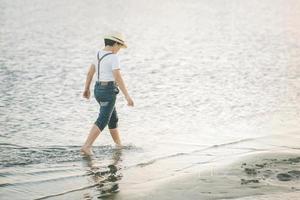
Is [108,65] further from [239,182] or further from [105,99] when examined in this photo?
[239,182]

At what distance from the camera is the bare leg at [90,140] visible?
8.28m

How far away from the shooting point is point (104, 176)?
7207mm

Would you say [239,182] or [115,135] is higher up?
[115,135]

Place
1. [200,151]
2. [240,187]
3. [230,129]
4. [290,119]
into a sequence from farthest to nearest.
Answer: [290,119], [230,129], [200,151], [240,187]

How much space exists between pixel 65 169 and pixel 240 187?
7.97 feet

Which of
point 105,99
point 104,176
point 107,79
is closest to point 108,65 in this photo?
point 107,79

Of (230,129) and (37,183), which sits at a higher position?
(230,129)

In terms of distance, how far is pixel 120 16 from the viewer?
47.2m

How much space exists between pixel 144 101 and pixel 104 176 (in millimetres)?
5859

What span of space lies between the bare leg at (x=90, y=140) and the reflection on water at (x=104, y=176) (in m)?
0.18

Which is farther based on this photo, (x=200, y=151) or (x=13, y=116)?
(x=13, y=116)

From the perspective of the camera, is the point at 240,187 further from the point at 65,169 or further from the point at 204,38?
the point at 204,38

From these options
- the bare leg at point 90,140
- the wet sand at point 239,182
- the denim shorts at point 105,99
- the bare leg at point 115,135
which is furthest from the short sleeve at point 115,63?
the wet sand at point 239,182

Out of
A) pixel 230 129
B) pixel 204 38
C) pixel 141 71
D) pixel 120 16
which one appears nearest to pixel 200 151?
pixel 230 129
